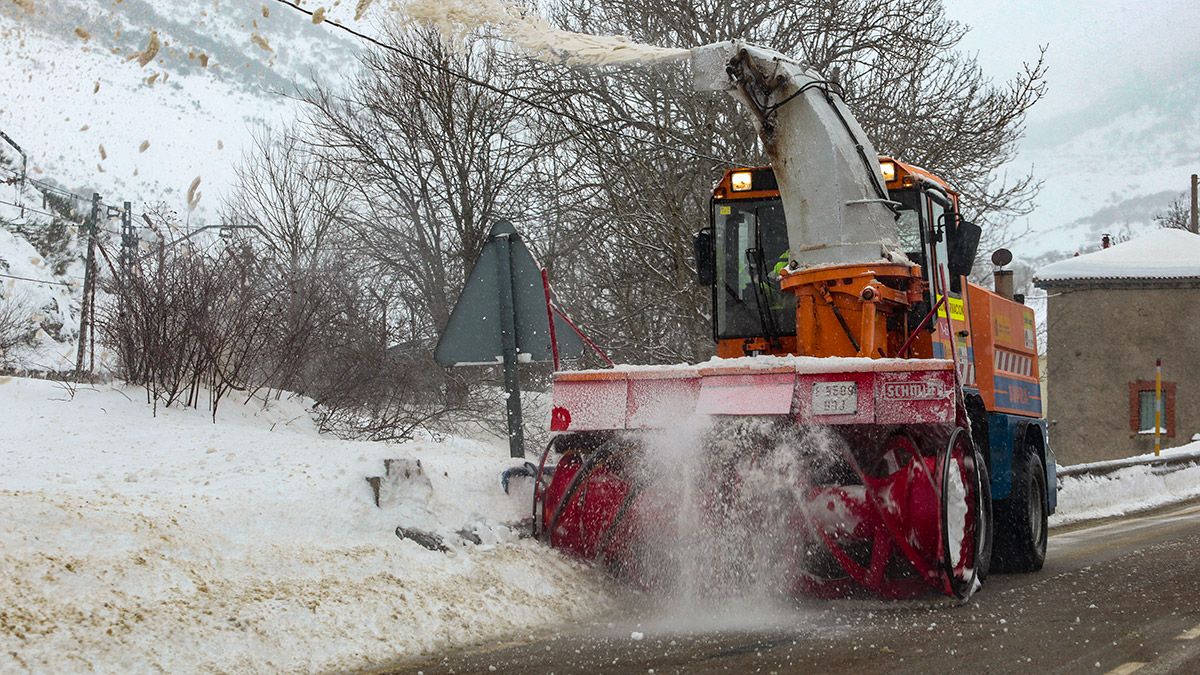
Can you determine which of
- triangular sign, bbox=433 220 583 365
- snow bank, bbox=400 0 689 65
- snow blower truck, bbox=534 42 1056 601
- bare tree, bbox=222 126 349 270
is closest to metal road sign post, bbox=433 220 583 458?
triangular sign, bbox=433 220 583 365

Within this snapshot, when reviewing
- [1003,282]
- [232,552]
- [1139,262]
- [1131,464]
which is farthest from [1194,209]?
[232,552]

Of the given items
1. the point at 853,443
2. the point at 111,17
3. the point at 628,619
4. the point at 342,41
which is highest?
the point at 342,41

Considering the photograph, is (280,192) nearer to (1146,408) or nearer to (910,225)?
(1146,408)

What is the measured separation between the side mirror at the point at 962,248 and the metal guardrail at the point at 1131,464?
867 cm

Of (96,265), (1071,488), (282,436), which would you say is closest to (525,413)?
(1071,488)

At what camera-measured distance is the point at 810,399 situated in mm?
6723

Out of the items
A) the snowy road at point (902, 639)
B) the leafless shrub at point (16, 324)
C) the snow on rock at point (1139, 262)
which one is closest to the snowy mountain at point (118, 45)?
the snowy road at point (902, 639)

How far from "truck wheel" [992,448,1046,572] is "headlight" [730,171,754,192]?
3002 mm

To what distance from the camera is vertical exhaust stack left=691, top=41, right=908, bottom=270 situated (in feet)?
24.6

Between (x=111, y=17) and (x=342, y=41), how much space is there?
3.12 meters

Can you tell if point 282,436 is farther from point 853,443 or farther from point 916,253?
point 916,253

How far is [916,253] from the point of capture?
798 cm

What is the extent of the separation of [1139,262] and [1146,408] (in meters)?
4.01

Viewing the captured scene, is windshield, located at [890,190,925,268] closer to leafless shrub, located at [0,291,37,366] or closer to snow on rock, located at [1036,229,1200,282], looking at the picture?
leafless shrub, located at [0,291,37,366]
